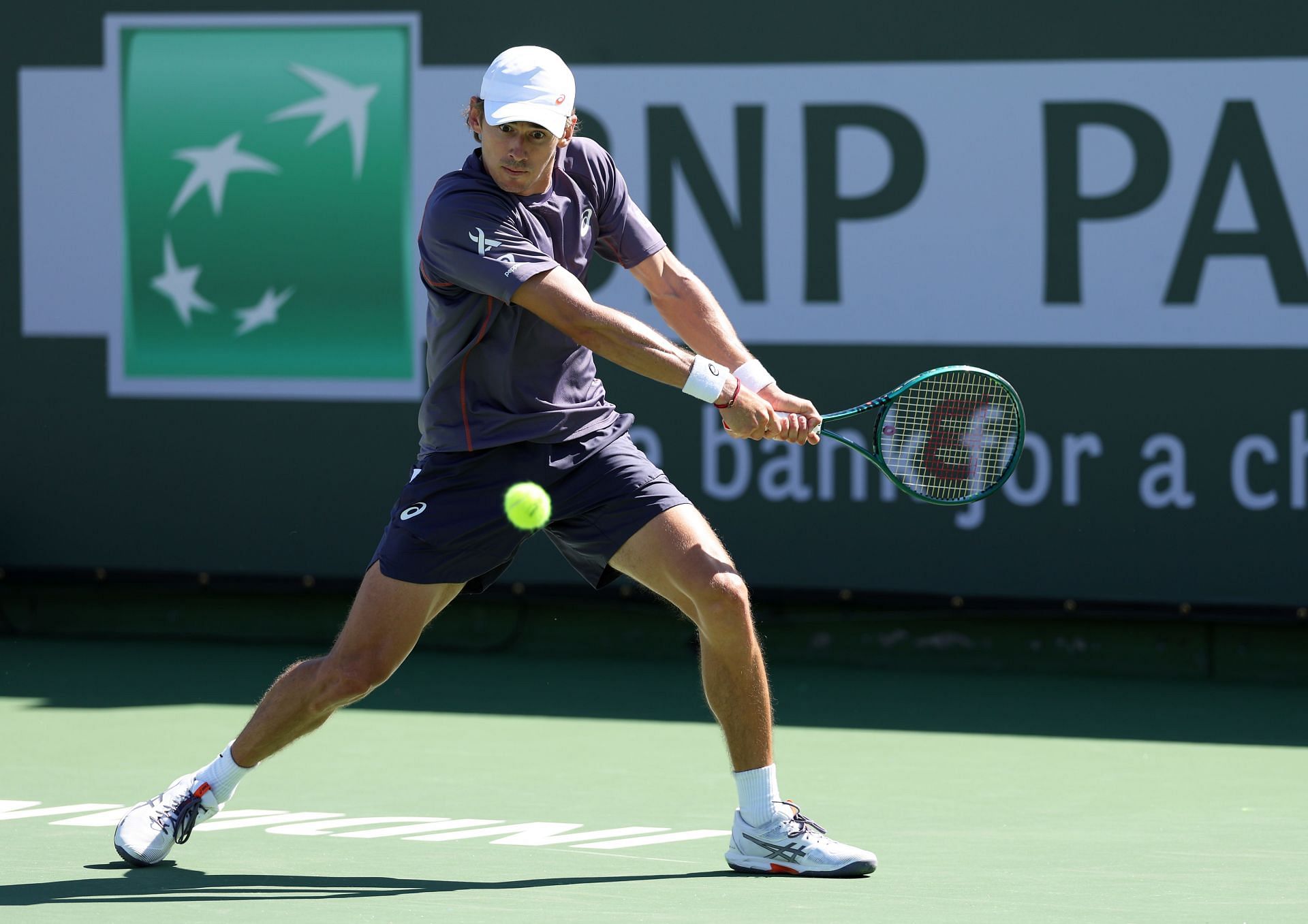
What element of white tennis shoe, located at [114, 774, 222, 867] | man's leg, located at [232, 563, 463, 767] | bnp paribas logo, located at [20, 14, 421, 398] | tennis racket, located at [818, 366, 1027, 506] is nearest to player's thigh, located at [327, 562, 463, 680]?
man's leg, located at [232, 563, 463, 767]

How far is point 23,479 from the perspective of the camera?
27.7 feet

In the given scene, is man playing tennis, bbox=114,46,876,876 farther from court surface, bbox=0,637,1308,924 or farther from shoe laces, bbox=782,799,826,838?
court surface, bbox=0,637,1308,924

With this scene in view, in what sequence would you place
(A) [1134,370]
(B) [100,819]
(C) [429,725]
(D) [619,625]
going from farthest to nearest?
(D) [619,625] < (A) [1134,370] < (C) [429,725] < (B) [100,819]

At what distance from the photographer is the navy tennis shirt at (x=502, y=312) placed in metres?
4.49

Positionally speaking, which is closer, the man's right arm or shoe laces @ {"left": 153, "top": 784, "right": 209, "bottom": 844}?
the man's right arm

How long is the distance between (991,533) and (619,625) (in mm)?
1409

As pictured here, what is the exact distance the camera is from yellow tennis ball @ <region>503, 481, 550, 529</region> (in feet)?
15.2

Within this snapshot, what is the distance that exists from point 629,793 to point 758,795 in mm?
1234

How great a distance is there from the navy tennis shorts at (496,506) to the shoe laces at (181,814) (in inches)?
24.3

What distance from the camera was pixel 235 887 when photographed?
4.48 meters

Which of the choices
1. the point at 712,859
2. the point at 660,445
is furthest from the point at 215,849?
the point at 660,445

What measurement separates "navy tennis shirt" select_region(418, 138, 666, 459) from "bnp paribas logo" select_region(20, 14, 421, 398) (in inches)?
131

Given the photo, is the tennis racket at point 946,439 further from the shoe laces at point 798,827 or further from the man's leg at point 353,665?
the man's leg at point 353,665

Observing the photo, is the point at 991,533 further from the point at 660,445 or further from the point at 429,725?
the point at 429,725
